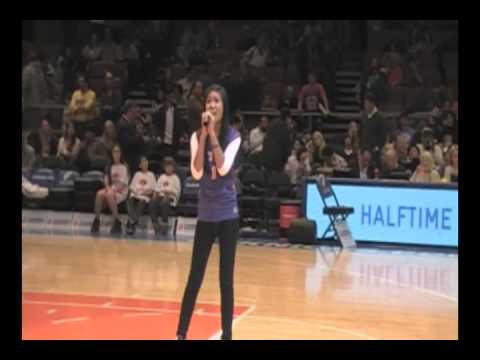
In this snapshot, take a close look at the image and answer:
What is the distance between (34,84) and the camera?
19.3 meters

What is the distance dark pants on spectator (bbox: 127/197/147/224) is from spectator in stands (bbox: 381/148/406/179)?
13.5 feet

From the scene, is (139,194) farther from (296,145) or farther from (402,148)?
(402,148)

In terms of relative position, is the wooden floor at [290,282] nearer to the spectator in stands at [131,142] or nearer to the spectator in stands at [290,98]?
the spectator in stands at [131,142]

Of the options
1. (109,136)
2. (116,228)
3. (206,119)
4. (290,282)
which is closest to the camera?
(206,119)

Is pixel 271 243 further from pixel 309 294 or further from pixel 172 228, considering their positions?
pixel 309 294

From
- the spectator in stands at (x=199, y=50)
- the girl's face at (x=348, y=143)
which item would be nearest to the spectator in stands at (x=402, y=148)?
the girl's face at (x=348, y=143)

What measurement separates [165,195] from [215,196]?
8931 mm

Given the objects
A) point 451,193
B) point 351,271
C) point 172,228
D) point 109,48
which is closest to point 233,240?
point 351,271

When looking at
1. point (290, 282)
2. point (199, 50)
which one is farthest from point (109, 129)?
point (290, 282)

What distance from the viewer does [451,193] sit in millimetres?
13516

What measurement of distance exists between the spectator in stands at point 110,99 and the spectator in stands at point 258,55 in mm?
3064

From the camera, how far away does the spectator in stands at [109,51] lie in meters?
20.5

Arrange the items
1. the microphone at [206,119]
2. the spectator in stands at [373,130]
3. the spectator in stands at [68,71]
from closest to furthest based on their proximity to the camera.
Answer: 1. the microphone at [206,119]
2. the spectator in stands at [373,130]
3. the spectator in stands at [68,71]

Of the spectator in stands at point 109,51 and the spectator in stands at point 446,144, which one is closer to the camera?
the spectator in stands at point 446,144
